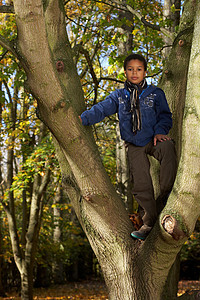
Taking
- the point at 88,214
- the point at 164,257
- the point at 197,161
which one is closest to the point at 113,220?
the point at 88,214

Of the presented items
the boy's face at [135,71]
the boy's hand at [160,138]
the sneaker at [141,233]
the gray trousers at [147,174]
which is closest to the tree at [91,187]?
the sneaker at [141,233]

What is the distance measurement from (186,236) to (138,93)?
1.24m

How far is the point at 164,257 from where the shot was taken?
2336 millimetres

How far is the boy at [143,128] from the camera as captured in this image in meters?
2.57

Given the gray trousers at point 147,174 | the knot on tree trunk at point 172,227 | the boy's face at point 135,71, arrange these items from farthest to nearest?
the boy's face at point 135,71 → the gray trousers at point 147,174 → the knot on tree trunk at point 172,227

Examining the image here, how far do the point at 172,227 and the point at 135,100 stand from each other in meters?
1.13

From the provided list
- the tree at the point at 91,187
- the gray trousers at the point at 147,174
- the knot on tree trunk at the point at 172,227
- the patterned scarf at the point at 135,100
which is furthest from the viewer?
the patterned scarf at the point at 135,100

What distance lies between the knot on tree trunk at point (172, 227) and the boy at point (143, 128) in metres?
0.40

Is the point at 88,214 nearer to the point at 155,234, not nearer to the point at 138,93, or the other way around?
the point at 155,234

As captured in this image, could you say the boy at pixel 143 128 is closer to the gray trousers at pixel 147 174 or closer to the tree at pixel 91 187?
the gray trousers at pixel 147 174

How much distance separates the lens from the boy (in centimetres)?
257

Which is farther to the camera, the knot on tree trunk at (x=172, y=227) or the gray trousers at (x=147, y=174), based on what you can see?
the gray trousers at (x=147, y=174)

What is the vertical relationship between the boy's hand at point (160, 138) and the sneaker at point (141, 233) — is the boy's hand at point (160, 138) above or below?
above

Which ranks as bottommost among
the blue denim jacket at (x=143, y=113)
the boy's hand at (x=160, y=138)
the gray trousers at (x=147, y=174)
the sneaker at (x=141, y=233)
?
the sneaker at (x=141, y=233)
